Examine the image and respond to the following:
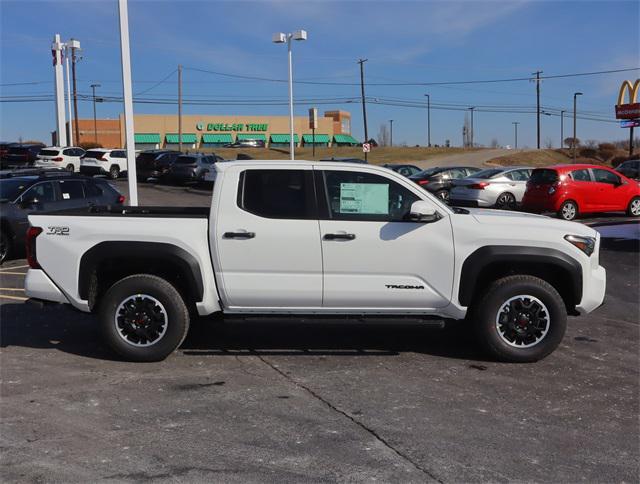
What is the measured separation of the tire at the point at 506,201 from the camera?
2084 cm

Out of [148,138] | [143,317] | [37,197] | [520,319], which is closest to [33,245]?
[143,317]

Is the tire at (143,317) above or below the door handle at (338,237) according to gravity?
below

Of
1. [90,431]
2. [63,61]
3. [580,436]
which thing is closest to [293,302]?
[90,431]

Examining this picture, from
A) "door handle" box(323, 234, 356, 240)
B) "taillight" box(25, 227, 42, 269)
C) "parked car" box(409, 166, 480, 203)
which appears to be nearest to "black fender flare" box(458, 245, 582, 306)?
"door handle" box(323, 234, 356, 240)

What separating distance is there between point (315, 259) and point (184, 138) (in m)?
91.7

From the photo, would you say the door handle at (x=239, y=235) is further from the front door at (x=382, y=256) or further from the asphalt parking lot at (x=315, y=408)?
the asphalt parking lot at (x=315, y=408)

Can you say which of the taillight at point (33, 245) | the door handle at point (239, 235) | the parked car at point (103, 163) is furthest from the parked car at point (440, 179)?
the taillight at point (33, 245)

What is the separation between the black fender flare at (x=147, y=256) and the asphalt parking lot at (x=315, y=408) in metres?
0.78

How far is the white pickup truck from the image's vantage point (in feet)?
19.0

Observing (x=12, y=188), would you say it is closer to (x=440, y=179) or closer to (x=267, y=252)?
(x=267, y=252)

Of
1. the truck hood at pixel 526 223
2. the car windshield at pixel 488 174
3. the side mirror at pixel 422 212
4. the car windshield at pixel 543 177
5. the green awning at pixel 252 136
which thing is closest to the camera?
the side mirror at pixel 422 212

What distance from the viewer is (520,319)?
19.5 ft

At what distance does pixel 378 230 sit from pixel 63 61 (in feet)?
168

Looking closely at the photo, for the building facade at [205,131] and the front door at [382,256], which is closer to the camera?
the front door at [382,256]
